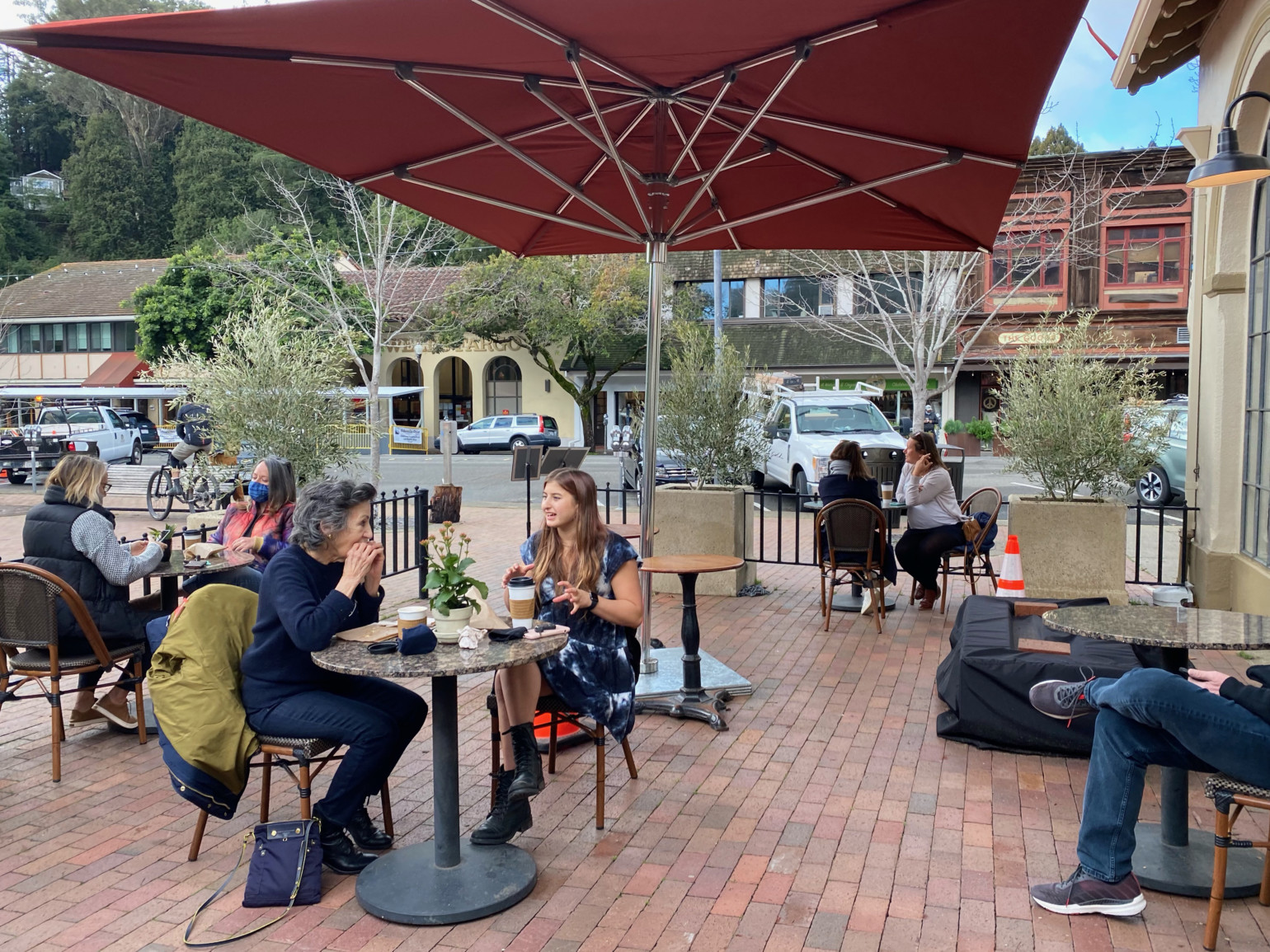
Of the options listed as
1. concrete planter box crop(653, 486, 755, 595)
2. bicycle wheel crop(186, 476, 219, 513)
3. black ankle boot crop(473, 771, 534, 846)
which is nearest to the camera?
black ankle boot crop(473, 771, 534, 846)

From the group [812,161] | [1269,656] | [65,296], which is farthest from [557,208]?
[65,296]

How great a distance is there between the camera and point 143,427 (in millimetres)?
32188

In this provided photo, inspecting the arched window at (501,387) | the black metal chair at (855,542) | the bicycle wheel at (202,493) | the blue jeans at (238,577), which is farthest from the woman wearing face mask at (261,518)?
the arched window at (501,387)

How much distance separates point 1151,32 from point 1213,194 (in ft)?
4.77

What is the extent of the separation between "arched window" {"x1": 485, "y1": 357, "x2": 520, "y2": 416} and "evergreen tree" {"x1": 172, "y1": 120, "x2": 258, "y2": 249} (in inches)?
596

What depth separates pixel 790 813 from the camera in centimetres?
420

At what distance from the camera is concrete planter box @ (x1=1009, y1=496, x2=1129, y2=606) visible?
8062 millimetres

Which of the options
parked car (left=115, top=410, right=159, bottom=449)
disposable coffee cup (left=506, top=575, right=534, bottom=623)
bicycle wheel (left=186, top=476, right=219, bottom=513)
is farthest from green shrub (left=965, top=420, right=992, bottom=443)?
disposable coffee cup (left=506, top=575, right=534, bottom=623)

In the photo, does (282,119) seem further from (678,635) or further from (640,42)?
(678,635)

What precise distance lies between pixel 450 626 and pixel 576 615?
2.52ft

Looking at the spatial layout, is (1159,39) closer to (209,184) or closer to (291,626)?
(291,626)

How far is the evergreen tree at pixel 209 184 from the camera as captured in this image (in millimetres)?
46906

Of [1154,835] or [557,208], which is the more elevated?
[557,208]

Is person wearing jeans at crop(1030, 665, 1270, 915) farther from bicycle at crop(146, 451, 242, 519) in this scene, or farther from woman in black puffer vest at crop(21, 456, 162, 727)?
bicycle at crop(146, 451, 242, 519)
